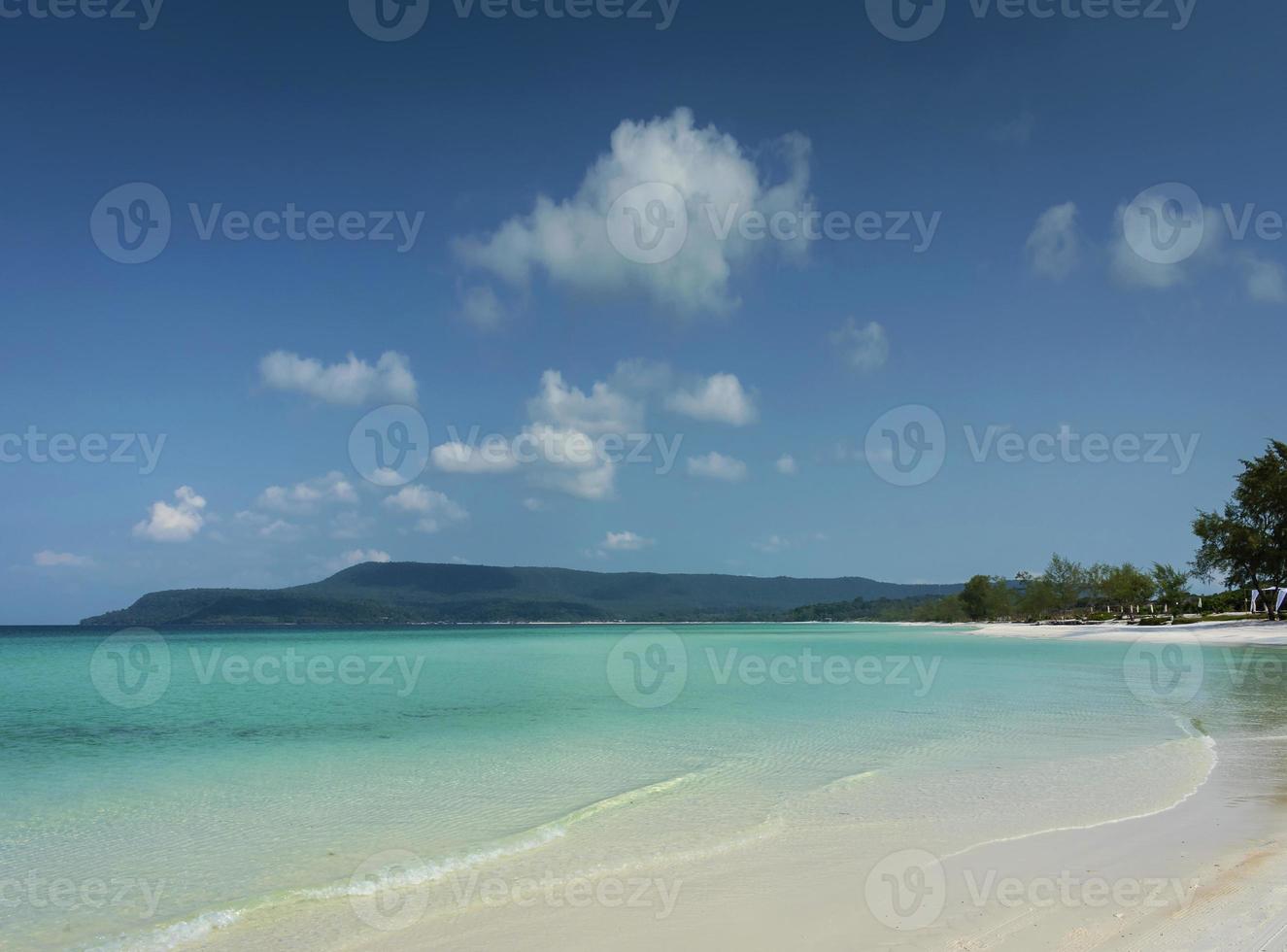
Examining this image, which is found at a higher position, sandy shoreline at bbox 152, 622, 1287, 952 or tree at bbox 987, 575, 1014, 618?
sandy shoreline at bbox 152, 622, 1287, 952

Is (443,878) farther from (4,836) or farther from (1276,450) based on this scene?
(1276,450)

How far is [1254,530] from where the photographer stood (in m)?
62.6

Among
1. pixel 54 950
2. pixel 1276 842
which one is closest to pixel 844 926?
pixel 1276 842

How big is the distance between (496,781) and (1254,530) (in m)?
69.6

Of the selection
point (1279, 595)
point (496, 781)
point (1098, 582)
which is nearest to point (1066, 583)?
point (1098, 582)

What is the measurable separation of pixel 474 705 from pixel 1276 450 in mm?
67159

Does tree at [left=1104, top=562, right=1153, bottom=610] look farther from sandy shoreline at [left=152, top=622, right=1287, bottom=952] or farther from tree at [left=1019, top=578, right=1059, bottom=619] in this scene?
sandy shoreline at [left=152, top=622, right=1287, bottom=952]

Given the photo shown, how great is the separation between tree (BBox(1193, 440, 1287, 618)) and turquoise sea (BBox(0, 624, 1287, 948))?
43029 millimetres

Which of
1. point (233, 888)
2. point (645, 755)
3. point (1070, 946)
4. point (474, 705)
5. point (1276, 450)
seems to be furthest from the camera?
point (1276, 450)

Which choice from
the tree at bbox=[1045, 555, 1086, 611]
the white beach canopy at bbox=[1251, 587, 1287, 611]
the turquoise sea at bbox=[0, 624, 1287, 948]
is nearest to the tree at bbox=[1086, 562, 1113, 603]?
the tree at bbox=[1045, 555, 1086, 611]

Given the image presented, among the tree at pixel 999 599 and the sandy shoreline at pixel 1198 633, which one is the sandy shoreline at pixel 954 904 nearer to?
the sandy shoreline at pixel 1198 633

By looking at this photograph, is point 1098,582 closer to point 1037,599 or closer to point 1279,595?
point 1037,599

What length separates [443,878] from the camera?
25.8 feet

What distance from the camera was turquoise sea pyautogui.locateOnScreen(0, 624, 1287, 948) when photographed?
25.9 feet
